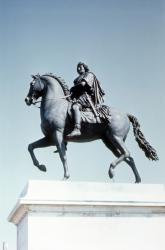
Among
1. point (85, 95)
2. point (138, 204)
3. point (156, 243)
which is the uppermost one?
point (85, 95)

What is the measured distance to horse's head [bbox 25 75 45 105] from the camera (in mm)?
12758

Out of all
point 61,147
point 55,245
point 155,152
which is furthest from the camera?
point 155,152

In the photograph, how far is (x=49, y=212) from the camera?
11.6 m

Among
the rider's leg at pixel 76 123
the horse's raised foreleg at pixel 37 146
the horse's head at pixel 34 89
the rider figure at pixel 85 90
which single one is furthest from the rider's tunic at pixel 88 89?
the horse's raised foreleg at pixel 37 146

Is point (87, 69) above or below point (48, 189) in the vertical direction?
above

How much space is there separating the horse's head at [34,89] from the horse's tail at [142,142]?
213 cm

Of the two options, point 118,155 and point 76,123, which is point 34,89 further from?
point 118,155

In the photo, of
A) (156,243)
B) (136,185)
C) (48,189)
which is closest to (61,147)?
(48,189)

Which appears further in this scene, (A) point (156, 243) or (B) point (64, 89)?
(B) point (64, 89)

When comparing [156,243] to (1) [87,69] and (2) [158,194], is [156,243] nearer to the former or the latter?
(2) [158,194]

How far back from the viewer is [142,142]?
44.2 feet

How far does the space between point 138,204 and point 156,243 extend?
0.87 m

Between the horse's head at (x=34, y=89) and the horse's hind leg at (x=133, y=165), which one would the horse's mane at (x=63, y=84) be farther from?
the horse's hind leg at (x=133, y=165)

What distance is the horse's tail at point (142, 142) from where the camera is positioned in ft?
43.9
